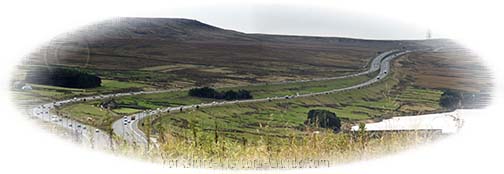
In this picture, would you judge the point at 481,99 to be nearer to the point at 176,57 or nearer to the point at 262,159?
the point at 262,159

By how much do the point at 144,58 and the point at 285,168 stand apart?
24.9 meters

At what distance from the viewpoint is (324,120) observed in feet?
24.0

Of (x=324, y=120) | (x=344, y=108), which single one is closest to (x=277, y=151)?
(x=324, y=120)

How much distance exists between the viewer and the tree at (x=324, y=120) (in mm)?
6430

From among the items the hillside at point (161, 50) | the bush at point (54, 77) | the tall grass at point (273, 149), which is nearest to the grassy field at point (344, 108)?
the hillside at point (161, 50)

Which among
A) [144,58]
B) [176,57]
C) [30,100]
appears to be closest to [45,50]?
[30,100]

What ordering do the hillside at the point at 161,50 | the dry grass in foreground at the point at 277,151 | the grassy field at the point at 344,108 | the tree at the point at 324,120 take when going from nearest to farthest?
the dry grass in foreground at the point at 277,151 → the hillside at the point at 161,50 → the tree at the point at 324,120 → the grassy field at the point at 344,108

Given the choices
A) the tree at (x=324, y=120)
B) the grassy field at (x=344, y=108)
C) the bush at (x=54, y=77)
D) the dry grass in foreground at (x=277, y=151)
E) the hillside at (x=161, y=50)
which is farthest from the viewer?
the grassy field at (x=344, y=108)

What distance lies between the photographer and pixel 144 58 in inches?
1117

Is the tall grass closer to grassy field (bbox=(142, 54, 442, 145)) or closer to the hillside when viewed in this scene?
the hillside

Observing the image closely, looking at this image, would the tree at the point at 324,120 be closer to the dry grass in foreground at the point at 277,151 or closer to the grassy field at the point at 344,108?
the grassy field at the point at 344,108

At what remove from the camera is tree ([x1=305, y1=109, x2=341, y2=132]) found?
6.43m

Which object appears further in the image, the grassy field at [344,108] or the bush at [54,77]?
the grassy field at [344,108]

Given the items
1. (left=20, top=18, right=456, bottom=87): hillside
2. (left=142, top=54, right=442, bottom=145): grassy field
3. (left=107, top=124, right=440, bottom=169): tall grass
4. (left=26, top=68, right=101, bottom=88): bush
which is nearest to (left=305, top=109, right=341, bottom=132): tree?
(left=142, top=54, right=442, bottom=145): grassy field
